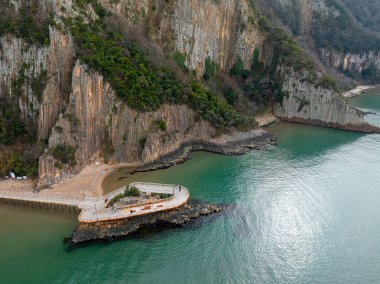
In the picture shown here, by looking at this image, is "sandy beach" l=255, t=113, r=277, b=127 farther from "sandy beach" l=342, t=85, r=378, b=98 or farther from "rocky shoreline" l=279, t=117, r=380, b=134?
"sandy beach" l=342, t=85, r=378, b=98

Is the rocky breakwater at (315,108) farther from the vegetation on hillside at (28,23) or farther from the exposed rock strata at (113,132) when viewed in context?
the vegetation on hillside at (28,23)

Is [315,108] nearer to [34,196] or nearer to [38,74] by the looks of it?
[38,74]

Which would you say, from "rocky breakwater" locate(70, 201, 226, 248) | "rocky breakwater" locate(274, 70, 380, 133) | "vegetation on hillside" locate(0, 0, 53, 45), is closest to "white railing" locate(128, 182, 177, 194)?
Result: "rocky breakwater" locate(70, 201, 226, 248)

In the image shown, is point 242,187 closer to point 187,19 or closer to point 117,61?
point 117,61

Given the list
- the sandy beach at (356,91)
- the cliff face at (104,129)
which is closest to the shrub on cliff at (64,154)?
the cliff face at (104,129)

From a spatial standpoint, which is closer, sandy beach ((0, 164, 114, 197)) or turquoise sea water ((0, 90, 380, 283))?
turquoise sea water ((0, 90, 380, 283))
